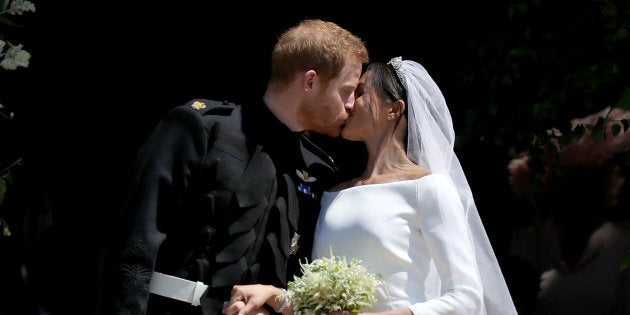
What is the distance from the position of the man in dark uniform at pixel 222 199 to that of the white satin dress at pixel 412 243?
22cm

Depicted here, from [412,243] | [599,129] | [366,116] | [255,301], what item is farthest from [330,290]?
[599,129]

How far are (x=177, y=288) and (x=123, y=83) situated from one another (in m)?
2.63

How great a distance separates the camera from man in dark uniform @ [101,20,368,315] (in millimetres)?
3055

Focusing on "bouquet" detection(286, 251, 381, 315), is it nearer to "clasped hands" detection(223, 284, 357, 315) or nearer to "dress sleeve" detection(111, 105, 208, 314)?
"clasped hands" detection(223, 284, 357, 315)

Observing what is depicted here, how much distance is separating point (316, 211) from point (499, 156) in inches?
80.1

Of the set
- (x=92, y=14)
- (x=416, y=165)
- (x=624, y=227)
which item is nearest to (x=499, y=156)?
(x=624, y=227)

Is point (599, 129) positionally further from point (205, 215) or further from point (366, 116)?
point (205, 215)

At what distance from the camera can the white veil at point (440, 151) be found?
3357 millimetres

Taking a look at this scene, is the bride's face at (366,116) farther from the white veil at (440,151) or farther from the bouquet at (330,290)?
the bouquet at (330,290)

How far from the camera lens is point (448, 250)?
121 inches

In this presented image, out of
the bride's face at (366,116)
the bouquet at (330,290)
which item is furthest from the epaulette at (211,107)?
the bouquet at (330,290)

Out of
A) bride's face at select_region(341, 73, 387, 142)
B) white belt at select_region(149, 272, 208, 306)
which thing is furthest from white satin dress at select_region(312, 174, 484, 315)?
white belt at select_region(149, 272, 208, 306)

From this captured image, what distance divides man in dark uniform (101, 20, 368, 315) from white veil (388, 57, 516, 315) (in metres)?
0.26

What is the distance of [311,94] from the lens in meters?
3.42
